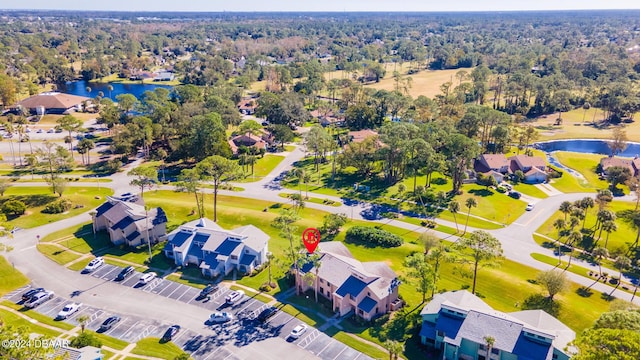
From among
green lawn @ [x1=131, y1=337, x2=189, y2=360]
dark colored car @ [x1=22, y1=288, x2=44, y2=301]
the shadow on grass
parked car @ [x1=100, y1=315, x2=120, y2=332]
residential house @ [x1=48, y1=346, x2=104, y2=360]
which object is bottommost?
green lawn @ [x1=131, y1=337, x2=189, y2=360]

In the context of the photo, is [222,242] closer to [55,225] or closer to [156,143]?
[55,225]

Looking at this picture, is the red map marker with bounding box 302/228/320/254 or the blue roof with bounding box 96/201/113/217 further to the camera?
the blue roof with bounding box 96/201/113/217

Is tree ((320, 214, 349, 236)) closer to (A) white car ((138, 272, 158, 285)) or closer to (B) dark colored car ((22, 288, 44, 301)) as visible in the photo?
(A) white car ((138, 272, 158, 285))

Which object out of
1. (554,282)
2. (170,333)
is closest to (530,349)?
(554,282)

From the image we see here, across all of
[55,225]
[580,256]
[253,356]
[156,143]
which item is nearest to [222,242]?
[253,356]

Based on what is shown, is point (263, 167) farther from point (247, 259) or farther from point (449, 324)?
point (449, 324)

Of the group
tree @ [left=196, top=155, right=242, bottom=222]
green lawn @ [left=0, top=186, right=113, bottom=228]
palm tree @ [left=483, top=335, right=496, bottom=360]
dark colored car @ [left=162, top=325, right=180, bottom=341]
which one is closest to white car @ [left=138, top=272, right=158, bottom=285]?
dark colored car @ [left=162, top=325, right=180, bottom=341]

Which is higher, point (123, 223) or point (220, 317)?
point (123, 223)
